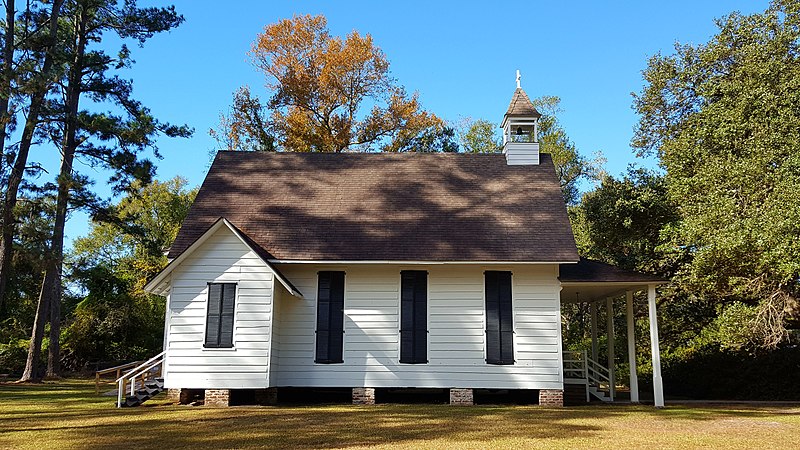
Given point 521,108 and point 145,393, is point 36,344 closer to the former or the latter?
point 145,393

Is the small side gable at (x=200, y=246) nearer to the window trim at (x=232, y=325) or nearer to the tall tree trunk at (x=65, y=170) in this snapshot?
the window trim at (x=232, y=325)

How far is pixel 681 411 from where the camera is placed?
52.7 ft

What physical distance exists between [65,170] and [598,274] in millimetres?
21181

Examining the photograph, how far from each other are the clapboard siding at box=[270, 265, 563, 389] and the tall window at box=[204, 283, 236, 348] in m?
1.33

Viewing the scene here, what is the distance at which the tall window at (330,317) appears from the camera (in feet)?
57.6

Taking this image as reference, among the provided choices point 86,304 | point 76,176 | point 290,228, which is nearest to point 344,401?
point 290,228

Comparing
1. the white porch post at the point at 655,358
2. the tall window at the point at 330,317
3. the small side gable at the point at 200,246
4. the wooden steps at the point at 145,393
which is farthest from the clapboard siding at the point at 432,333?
the wooden steps at the point at 145,393

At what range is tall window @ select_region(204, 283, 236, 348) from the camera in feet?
54.1

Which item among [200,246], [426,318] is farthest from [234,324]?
[426,318]

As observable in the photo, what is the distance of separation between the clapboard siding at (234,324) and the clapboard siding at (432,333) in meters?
0.87

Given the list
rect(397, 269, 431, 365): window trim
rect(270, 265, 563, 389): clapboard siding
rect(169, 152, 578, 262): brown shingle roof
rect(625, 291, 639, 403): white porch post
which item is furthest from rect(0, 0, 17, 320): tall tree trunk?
rect(625, 291, 639, 403): white porch post

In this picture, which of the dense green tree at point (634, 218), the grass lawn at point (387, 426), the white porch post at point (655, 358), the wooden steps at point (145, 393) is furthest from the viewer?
the dense green tree at point (634, 218)

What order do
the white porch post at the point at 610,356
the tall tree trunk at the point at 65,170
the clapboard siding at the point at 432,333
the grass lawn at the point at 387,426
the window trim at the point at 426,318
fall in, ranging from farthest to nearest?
the tall tree trunk at the point at 65,170
the white porch post at the point at 610,356
the window trim at the point at 426,318
the clapboard siding at the point at 432,333
the grass lawn at the point at 387,426

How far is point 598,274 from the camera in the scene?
18.1 metres
